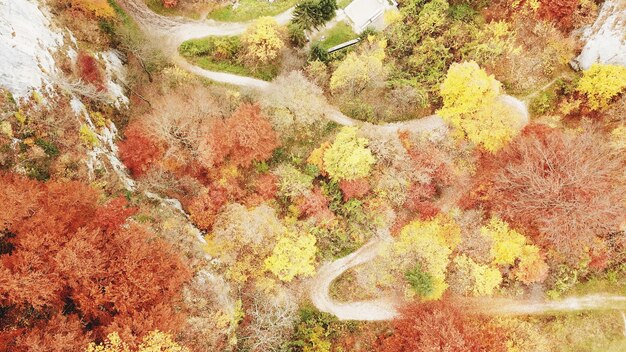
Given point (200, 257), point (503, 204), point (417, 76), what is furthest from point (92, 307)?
point (417, 76)

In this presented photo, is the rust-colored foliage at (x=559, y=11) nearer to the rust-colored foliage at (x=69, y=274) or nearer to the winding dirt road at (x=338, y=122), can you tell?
the winding dirt road at (x=338, y=122)

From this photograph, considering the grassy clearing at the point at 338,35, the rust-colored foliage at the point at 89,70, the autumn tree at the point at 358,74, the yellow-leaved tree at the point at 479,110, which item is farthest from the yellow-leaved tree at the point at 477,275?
the rust-colored foliage at the point at 89,70

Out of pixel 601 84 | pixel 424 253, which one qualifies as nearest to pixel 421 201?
pixel 424 253

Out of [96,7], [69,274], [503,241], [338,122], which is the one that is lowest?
[503,241]

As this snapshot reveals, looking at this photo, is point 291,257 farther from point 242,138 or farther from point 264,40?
point 264,40

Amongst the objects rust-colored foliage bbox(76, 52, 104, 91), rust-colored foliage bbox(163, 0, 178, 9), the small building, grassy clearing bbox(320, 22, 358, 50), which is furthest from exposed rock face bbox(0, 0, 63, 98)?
the small building

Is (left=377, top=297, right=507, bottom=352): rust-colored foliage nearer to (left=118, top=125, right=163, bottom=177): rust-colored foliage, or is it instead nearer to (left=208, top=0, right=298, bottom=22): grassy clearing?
(left=118, top=125, right=163, bottom=177): rust-colored foliage
